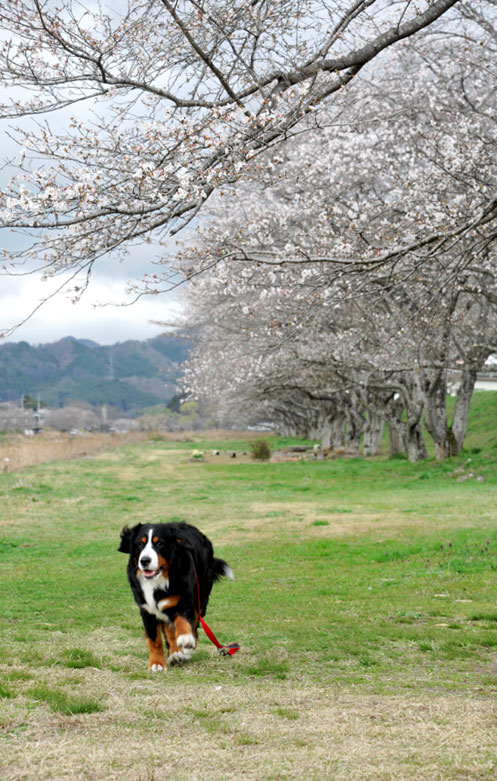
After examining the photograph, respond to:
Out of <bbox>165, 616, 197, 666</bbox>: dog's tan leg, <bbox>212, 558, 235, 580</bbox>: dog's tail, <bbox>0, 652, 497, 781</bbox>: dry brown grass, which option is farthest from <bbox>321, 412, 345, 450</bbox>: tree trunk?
<bbox>0, 652, 497, 781</bbox>: dry brown grass

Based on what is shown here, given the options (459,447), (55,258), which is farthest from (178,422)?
(55,258)

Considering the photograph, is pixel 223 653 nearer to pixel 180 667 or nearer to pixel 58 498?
pixel 180 667

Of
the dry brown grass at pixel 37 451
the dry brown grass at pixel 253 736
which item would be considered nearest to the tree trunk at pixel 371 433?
the dry brown grass at pixel 37 451

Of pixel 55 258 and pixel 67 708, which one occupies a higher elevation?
pixel 55 258

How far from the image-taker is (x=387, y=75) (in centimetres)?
1939

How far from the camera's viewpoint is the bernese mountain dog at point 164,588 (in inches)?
218

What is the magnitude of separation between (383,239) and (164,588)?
8.55m

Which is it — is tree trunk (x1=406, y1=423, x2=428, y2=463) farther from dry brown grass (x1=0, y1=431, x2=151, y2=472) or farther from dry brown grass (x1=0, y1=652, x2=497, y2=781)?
dry brown grass (x1=0, y1=652, x2=497, y2=781)

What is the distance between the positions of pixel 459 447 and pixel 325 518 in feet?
35.6

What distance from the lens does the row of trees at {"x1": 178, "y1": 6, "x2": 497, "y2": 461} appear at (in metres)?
10.0

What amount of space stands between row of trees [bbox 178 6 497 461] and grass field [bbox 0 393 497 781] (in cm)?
324

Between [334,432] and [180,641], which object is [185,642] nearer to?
[180,641]

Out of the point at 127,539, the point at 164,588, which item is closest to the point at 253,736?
the point at 164,588

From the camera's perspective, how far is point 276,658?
18.8ft
